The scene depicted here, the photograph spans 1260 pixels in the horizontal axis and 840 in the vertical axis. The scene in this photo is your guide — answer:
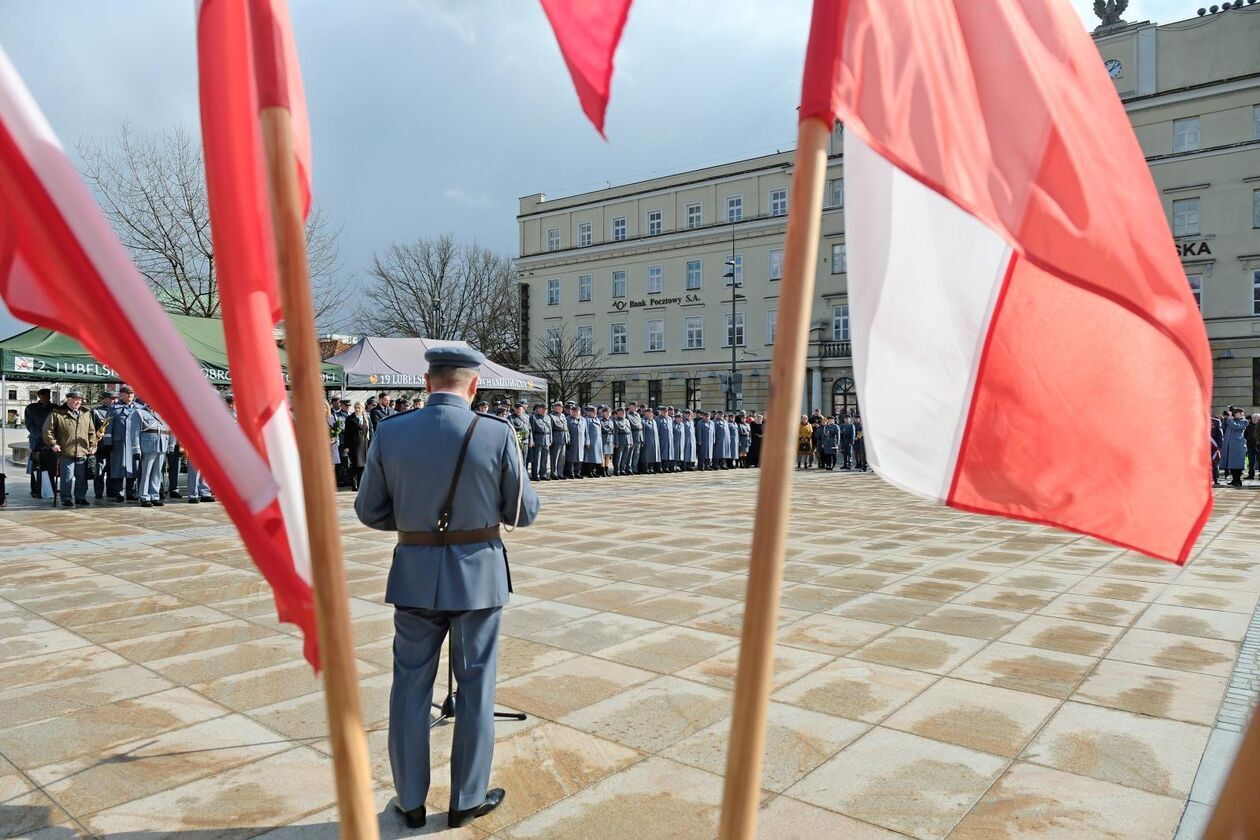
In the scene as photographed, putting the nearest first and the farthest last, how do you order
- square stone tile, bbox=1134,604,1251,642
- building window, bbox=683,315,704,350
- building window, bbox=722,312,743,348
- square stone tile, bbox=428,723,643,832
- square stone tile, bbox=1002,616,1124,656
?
square stone tile, bbox=428,723,643,832, square stone tile, bbox=1002,616,1124,656, square stone tile, bbox=1134,604,1251,642, building window, bbox=722,312,743,348, building window, bbox=683,315,704,350

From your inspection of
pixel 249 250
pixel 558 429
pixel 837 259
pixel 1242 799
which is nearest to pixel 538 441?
pixel 558 429

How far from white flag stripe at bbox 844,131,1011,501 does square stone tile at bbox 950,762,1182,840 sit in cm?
189

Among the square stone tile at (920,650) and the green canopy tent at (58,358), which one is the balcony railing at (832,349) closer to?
the green canopy tent at (58,358)

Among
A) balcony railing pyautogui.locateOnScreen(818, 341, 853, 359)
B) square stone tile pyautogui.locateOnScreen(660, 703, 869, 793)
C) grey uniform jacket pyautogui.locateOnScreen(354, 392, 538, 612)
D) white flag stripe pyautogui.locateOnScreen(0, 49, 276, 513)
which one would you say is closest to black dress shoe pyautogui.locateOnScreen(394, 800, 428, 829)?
grey uniform jacket pyautogui.locateOnScreen(354, 392, 538, 612)

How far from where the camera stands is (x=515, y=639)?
6035 mm

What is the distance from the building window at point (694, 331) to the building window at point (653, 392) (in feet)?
10.3

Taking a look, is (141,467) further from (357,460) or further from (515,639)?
(515,639)

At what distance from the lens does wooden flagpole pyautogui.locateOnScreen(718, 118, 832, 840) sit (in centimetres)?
140

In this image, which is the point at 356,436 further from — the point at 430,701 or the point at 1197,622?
the point at 430,701

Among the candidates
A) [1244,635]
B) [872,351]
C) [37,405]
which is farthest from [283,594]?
[37,405]

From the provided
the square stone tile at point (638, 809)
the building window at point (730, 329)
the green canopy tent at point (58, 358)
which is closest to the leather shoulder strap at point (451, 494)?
the square stone tile at point (638, 809)

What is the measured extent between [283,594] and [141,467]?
1497cm

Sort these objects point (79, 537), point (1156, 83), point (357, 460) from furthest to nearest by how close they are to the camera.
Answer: point (1156, 83)
point (357, 460)
point (79, 537)

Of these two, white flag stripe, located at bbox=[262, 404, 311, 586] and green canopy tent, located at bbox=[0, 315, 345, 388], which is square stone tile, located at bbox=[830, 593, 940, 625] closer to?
white flag stripe, located at bbox=[262, 404, 311, 586]
